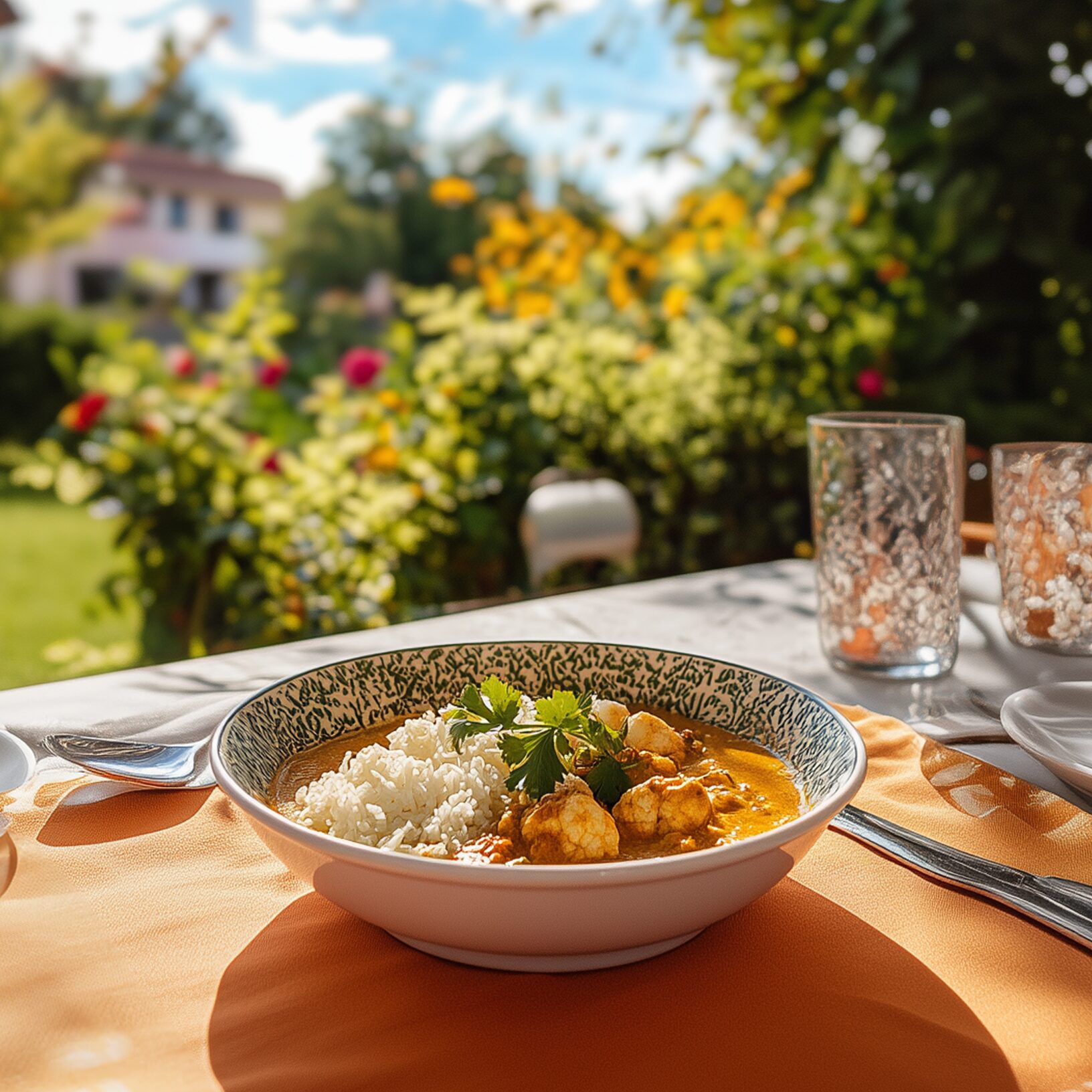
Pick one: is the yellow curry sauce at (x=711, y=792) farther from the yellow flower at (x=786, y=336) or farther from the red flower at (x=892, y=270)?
the red flower at (x=892, y=270)

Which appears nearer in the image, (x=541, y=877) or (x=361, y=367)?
(x=541, y=877)

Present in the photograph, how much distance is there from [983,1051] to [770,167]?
3.22m

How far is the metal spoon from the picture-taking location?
0.78 m

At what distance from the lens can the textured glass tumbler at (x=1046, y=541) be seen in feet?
3.69

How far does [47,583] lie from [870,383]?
18.3ft

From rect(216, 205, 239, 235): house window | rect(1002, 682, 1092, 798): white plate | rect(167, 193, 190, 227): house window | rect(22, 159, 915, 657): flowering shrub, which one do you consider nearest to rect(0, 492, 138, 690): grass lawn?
rect(22, 159, 915, 657): flowering shrub

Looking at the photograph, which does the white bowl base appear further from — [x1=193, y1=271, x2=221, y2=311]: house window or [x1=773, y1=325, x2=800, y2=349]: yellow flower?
[x1=193, y1=271, x2=221, y2=311]: house window

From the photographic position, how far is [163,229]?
1157 cm

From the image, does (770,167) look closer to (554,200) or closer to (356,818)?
(554,200)

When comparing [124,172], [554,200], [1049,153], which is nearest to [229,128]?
[124,172]

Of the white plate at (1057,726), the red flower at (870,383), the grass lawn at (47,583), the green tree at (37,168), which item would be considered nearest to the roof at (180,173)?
the green tree at (37,168)

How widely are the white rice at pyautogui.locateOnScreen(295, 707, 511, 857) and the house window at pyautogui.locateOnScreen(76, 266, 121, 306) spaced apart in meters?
11.5

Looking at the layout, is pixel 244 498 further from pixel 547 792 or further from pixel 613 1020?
pixel 613 1020

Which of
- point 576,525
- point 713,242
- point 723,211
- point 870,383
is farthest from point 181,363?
point 870,383
